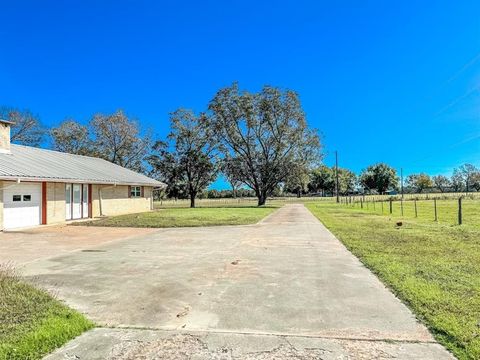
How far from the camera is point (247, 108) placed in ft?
141

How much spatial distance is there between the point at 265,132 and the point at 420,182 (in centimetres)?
8595

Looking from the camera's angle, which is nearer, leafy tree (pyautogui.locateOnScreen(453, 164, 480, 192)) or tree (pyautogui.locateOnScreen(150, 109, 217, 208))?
tree (pyautogui.locateOnScreen(150, 109, 217, 208))

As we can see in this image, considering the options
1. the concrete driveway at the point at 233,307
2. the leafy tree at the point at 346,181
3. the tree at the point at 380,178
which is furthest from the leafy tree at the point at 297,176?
the tree at the point at 380,178

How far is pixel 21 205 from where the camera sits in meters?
17.0

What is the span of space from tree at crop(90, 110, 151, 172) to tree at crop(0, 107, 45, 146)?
20.3 feet

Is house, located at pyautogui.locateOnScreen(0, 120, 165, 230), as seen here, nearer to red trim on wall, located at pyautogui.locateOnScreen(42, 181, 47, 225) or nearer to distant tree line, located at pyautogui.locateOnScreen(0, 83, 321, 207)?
red trim on wall, located at pyautogui.locateOnScreen(42, 181, 47, 225)

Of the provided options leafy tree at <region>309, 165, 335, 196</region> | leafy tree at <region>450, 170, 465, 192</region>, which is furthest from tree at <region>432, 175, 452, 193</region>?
leafy tree at <region>309, 165, 335, 196</region>

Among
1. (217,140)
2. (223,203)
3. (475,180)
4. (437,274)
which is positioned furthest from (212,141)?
(475,180)

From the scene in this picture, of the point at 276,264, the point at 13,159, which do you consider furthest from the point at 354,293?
the point at 13,159

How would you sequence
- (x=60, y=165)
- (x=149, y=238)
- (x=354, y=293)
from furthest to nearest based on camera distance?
(x=60, y=165) < (x=149, y=238) < (x=354, y=293)

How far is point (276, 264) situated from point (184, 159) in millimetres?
37889

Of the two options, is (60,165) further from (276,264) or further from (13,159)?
(276,264)

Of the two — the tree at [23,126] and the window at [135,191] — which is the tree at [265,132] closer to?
the window at [135,191]

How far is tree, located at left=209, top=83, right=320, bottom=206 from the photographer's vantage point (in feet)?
140
